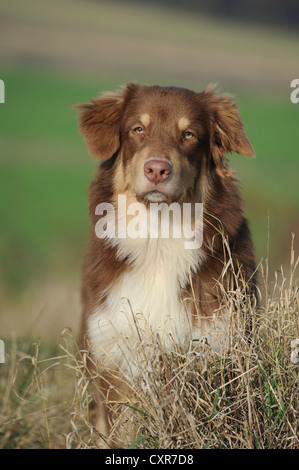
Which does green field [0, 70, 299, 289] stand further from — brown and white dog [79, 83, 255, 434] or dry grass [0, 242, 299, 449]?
dry grass [0, 242, 299, 449]

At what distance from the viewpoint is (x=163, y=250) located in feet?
15.3

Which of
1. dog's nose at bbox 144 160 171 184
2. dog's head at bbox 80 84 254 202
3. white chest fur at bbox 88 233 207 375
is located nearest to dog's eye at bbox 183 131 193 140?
dog's head at bbox 80 84 254 202

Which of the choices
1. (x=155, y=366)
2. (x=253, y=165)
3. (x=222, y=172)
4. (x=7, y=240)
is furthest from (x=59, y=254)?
(x=155, y=366)

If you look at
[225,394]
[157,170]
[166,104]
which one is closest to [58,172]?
[166,104]

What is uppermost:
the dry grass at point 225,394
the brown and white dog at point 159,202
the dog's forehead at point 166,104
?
the dog's forehead at point 166,104

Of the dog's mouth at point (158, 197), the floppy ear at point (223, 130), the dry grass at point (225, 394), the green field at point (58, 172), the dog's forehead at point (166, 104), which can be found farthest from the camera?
the green field at point (58, 172)

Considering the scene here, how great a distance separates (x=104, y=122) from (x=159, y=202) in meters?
0.75

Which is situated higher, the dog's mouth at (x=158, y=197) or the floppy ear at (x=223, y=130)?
the floppy ear at (x=223, y=130)

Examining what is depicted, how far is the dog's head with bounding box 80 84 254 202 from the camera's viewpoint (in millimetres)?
4332

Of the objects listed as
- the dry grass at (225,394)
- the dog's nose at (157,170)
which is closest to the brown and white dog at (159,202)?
the dog's nose at (157,170)

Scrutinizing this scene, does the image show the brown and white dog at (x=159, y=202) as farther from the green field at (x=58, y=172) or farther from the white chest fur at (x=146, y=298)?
the green field at (x=58, y=172)

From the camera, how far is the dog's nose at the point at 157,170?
13.8 feet

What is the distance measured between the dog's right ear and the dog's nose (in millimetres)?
593
